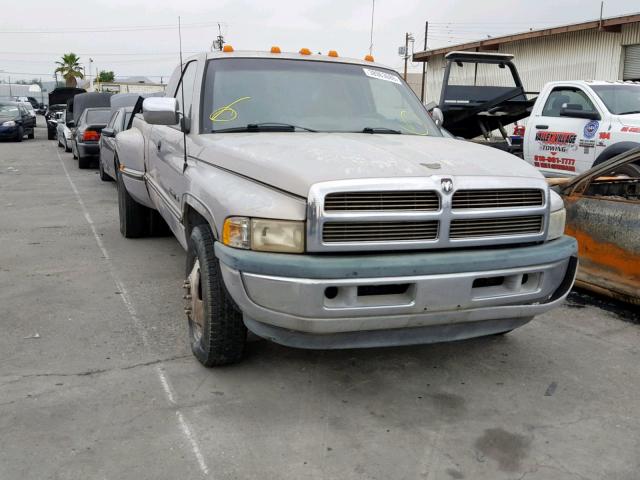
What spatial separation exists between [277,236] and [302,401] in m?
0.96

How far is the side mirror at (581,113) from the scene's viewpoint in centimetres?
884

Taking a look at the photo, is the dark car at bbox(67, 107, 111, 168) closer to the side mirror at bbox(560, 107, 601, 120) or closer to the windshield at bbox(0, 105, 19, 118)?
the side mirror at bbox(560, 107, 601, 120)

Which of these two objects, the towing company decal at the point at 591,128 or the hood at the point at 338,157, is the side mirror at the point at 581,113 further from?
the hood at the point at 338,157

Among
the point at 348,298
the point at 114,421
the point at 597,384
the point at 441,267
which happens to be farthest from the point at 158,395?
the point at 597,384

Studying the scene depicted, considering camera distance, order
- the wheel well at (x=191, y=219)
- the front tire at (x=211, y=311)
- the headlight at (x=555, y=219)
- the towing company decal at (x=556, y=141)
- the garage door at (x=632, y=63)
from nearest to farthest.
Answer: the front tire at (x=211, y=311) < the headlight at (x=555, y=219) < the wheel well at (x=191, y=219) < the towing company decal at (x=556, y=141) < the garage door at (x=632, y=63)

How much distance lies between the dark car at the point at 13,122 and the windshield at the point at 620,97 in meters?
22.0

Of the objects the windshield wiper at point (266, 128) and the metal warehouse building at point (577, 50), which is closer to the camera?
the windshield wiper at point (266, 128)

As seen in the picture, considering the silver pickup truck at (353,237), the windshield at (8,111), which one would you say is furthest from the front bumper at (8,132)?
the silver pickup truck at (353,237)

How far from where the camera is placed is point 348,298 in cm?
302

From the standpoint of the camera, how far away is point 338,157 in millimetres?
3330

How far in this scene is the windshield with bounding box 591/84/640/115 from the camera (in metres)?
8.83

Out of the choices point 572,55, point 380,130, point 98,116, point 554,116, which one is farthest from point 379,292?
point 572,55

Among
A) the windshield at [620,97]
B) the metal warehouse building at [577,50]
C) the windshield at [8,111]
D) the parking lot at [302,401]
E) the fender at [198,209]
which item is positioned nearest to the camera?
the parking lot at [302,401]

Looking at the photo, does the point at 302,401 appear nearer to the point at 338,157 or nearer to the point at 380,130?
the point at 338,157
